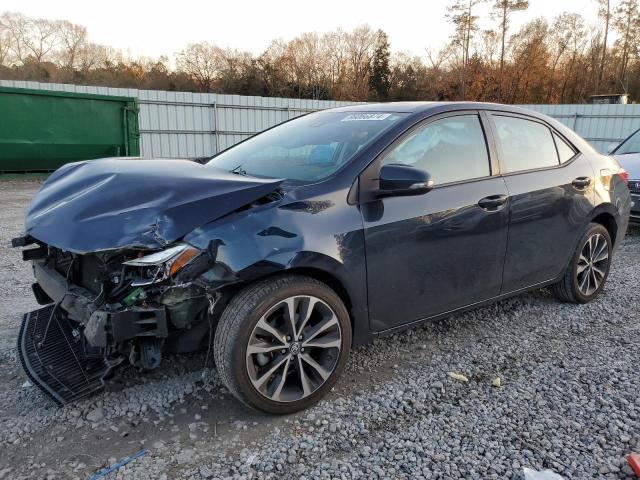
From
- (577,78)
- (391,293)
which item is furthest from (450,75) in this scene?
(391,293)

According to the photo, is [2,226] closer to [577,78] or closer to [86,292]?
[86,292]

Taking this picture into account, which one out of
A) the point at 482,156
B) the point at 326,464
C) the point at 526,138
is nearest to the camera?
the point at 326,464

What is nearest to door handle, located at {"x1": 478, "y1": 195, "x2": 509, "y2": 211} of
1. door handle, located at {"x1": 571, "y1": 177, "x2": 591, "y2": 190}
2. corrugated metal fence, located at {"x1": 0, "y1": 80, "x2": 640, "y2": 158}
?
door handle, located at {"x1": 571, "y1": 177, "x2": 591, "y2": 190}

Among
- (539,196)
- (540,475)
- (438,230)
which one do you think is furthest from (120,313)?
(539,196)

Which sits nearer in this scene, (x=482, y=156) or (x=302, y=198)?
(x=302, y=198)

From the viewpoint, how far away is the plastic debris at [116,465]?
214 centimetres

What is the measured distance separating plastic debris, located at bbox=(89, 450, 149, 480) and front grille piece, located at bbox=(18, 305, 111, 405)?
0.42 meters

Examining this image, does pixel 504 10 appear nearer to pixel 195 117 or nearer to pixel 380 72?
pixel 380 72

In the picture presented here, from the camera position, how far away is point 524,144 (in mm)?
3711

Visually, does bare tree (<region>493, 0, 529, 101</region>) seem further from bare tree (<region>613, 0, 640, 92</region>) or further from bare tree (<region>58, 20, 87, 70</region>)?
bare tree (<region>58, 20, 87, 70</region>)

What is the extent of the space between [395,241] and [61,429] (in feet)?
6.49

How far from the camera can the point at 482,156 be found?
11.0 ft

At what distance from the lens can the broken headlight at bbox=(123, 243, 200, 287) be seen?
2277mm

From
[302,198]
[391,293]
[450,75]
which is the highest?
[450,75]
